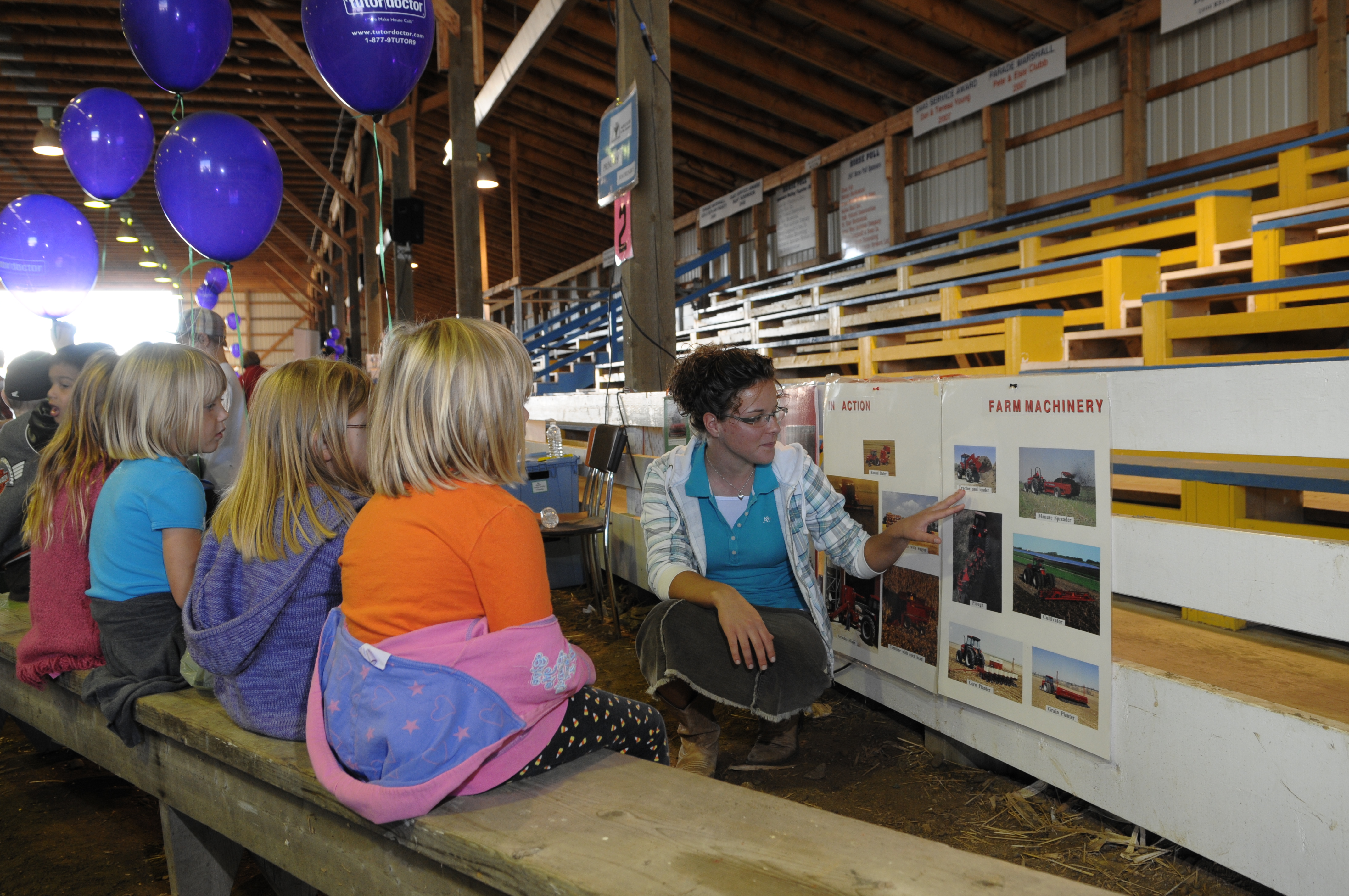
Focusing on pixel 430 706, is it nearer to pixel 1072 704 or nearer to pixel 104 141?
pixel 1072 704

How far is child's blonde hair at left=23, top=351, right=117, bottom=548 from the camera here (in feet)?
7.02

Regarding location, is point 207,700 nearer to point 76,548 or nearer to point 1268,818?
point 76,548

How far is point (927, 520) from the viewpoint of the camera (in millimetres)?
2111

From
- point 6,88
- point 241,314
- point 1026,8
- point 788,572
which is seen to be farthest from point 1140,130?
point 241,314

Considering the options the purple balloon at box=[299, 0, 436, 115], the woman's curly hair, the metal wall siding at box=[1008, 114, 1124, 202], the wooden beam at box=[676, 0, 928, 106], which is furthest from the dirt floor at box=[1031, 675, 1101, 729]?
the wooden beam at box=[676, 0, 928, 106]

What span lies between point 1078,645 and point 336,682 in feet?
5.00

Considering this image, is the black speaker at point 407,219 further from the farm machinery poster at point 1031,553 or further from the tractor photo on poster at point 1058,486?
the tractor photo on poster at point 1058,486

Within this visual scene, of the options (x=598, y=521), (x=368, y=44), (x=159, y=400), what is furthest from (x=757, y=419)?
(x=368, y=44)

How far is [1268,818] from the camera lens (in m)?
1.62

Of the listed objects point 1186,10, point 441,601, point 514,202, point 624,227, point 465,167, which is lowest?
point 441,601

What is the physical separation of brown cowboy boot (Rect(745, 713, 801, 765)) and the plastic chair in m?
1.61

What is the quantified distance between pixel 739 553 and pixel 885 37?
8.16 m

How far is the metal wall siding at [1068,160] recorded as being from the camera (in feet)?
26.1

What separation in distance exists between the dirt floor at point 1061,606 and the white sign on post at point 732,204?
11.7m
